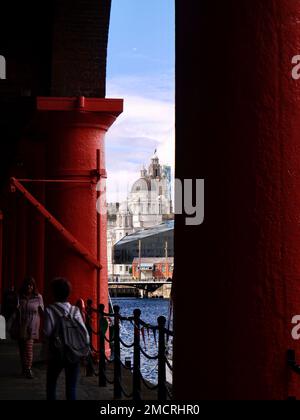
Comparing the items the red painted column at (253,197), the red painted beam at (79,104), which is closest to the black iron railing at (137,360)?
the red painted column at (253,197)

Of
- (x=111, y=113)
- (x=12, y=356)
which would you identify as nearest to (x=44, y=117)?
(x=111, y=113)

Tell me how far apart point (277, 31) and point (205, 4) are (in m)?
0.33

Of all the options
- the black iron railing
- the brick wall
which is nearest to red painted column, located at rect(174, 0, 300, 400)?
the black iron railing

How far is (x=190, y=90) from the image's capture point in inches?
144

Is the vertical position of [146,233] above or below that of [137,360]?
above

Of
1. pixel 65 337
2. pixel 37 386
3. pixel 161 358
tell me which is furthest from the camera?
pixel 37 386

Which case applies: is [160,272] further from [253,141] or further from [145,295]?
[253,141]

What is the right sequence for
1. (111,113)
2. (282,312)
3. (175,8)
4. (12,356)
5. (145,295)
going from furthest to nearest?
(145,295) → (12,356) → (111,113) → (175,8) → (282,312)

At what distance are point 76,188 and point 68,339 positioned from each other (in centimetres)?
636

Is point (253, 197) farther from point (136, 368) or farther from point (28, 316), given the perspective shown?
point (28, 316)

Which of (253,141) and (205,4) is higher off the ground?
(205,4)

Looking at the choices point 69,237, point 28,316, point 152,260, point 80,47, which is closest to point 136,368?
point 28,316

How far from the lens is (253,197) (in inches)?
133

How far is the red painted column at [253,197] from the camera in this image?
3371 millimetres
